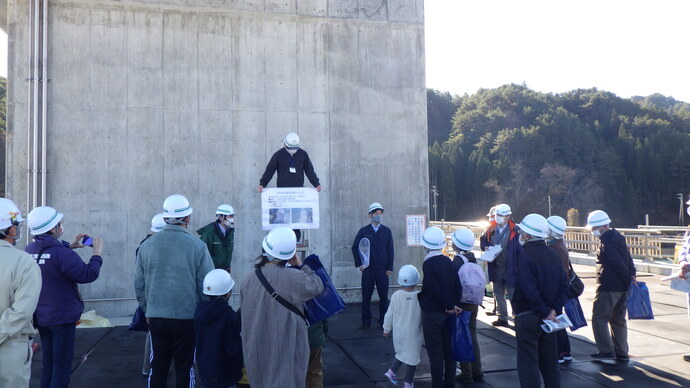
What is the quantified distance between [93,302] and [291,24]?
22.7ft

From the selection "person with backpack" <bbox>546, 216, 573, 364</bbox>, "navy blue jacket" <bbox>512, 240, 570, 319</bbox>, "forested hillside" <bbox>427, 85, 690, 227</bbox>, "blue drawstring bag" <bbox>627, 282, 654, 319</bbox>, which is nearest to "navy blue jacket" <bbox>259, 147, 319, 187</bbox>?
"person with backpack" <bbox>546, 216, 573, 364</bbox>

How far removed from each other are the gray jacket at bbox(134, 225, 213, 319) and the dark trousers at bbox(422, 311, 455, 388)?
234cm

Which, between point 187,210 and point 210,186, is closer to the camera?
point 187,210

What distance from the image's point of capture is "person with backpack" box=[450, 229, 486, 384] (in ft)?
18.2

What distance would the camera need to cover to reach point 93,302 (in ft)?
30.6

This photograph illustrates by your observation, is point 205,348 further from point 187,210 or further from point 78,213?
point 78,213

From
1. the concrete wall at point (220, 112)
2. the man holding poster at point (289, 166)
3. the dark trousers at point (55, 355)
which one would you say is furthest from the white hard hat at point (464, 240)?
the concrete wall at point (220, 112)

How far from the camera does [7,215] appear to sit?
11.6 feet

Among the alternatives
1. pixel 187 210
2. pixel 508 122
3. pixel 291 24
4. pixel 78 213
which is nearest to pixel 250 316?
pixel 187 210

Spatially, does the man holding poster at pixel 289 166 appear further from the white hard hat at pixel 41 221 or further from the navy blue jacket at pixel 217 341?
the navy blue jacket at pixel 217 341

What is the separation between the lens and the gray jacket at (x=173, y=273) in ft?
13.8

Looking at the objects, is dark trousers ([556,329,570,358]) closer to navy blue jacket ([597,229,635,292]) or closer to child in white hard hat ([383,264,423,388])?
navy blue jacket ([597,229,635,292])

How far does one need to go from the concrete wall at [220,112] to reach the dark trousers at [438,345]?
17.5ft

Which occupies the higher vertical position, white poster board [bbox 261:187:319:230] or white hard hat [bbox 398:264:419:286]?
white poster board [bbox 261:187:319:230]
